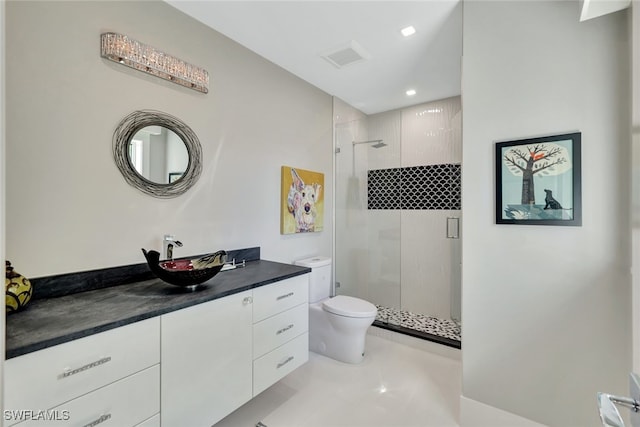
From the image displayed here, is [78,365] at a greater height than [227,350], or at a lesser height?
greater

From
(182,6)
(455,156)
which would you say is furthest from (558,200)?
(182,6)

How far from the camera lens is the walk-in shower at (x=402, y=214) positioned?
3.26 metres

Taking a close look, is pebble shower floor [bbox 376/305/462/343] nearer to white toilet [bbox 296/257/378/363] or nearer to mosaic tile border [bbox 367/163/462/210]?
white toilet [bbox 296/257/378/363]

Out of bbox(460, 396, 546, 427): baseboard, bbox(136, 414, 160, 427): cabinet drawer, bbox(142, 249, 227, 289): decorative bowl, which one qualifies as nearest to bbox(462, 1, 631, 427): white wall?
bbox(460, 396, 546, 427): baseboard

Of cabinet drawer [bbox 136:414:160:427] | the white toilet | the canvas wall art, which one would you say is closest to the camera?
cabinet drawer [bbox 136:414:160:427]

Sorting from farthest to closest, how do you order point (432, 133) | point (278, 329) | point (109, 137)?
point (432, 133) < point (278, 329) < point (109, 137)

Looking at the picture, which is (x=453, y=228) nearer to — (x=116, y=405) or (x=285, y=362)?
(x=285, y=362)

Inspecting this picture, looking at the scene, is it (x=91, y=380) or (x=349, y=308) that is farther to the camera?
(x=349, y=308)

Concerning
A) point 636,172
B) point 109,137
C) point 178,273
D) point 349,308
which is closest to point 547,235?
point 636,172

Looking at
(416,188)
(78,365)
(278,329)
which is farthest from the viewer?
(416,188)

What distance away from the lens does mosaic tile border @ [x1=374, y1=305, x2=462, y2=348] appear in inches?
109

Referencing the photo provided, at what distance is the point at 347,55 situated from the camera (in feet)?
7.95

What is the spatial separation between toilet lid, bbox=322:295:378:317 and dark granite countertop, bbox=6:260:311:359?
78 cm

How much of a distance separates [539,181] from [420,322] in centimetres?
213
